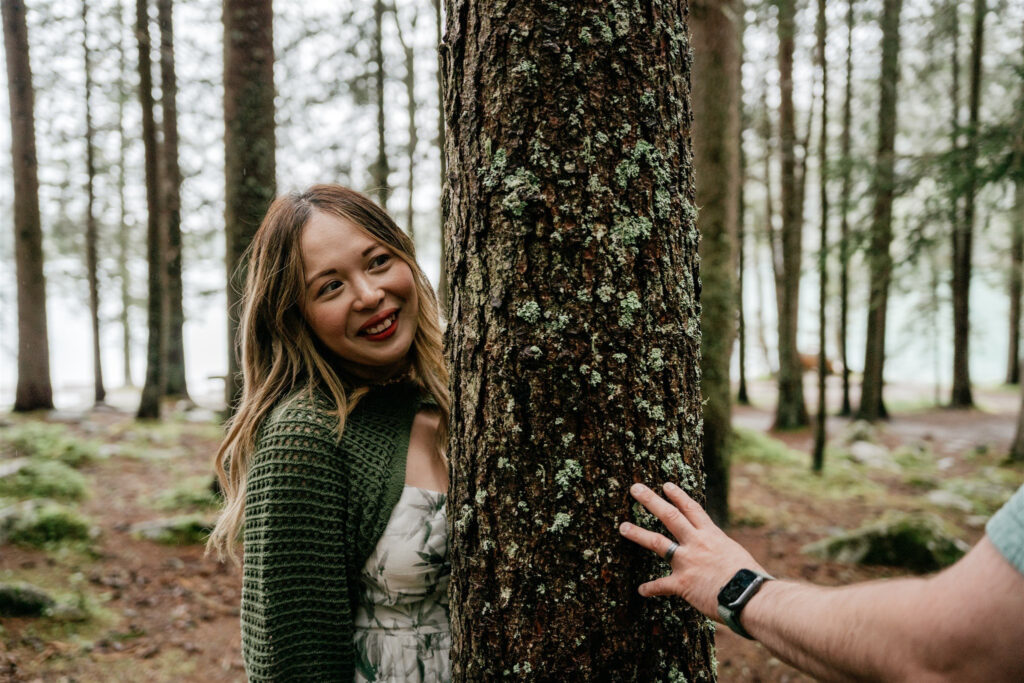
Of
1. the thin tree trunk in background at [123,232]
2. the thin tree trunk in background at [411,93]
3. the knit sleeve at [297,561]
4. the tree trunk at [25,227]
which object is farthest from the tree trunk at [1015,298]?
the tree trunk at [25,227]

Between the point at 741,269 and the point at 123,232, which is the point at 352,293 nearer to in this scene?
the point at 741,269

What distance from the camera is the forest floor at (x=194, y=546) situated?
435 cm

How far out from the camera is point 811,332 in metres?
30.9

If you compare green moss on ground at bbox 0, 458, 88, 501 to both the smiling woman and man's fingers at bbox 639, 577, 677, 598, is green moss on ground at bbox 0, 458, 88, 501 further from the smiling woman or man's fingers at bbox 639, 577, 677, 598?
man's fingers at bbox 639, 577, 677, 598

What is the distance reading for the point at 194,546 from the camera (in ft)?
20.6

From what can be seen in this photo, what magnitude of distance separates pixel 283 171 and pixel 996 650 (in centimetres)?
1377

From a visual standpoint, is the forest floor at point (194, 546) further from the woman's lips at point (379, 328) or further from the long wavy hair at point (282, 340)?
the woman's lips at point (379, 328)

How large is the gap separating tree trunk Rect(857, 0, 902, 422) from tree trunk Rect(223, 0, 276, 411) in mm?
8168

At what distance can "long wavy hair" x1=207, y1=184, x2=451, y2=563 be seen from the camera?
2.07m

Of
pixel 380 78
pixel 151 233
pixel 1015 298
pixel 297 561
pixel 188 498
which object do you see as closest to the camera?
pixel 297 561

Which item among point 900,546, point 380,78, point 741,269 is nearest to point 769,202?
point 741,269

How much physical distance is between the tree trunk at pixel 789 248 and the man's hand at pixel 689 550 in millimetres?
10727

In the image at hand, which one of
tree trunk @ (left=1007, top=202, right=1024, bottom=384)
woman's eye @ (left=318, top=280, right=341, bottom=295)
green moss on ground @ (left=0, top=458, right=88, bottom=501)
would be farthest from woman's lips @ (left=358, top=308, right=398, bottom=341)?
tree trunk @ (left=1007, top=202, right=1024, bottom=384)

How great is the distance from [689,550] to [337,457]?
105 centimetres
